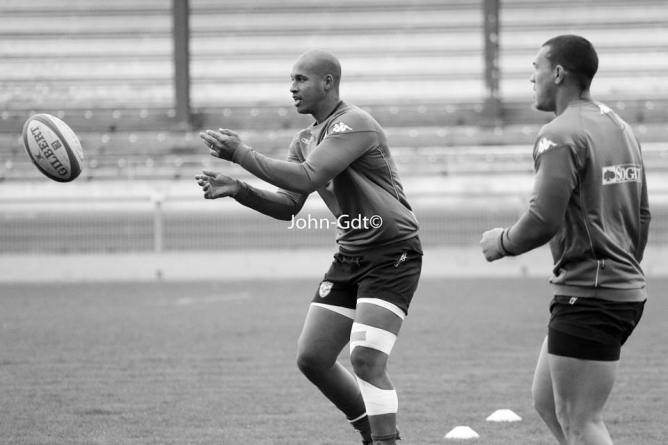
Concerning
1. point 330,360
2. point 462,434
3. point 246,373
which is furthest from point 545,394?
point 246,373

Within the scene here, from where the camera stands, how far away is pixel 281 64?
2373 centimetres

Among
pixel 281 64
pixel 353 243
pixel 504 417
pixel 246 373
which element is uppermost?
pixel 281 64

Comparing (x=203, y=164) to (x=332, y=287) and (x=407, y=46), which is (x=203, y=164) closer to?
(x=407, y=46)

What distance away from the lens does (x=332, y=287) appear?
5379 millimetres

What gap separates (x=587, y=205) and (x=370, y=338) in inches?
60.1

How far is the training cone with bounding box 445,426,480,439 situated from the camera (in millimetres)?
5797

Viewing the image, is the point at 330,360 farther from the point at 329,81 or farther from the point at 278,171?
the point at 329,81

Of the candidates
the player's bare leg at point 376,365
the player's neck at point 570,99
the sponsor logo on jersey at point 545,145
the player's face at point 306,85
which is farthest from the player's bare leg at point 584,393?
the player's face at point 306,85

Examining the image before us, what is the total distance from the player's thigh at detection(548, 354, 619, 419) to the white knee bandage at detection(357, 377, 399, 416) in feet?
4.39

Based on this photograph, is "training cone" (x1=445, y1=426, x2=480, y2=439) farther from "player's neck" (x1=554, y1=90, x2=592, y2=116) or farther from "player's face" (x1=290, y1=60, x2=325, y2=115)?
"player's neck" (x1=554, y1=90, x2=592, y2=116)

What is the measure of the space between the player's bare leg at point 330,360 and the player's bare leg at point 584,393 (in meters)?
1.72

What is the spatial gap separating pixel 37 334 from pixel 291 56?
14.0 m

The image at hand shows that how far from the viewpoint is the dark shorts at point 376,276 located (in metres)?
5.13

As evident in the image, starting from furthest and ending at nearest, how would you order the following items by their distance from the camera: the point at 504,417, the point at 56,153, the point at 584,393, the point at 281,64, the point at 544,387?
1. the point at 281,64
2. the point at 56,153
3. the point at 504,417
4. the point at 544,387
5. the point at 584,393
